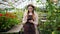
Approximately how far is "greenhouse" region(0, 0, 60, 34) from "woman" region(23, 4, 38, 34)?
0.06 feet

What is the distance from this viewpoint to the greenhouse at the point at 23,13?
1610mm

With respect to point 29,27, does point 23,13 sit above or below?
above

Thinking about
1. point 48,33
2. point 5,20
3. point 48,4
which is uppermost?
point 48,4

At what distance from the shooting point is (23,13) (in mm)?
1709

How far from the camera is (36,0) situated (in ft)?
5.71

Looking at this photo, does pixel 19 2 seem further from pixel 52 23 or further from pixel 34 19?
pixel 52 23

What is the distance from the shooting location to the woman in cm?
164

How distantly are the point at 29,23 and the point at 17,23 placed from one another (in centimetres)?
13

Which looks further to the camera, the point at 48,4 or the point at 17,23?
the point at 17,23

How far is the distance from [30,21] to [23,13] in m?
0.11

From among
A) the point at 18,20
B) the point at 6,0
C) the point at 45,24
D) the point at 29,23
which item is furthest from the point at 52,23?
the point at 6,0

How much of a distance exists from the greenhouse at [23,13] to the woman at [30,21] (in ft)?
0.06

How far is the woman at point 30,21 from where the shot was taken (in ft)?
5.38

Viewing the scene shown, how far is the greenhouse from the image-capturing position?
63.4 inches
